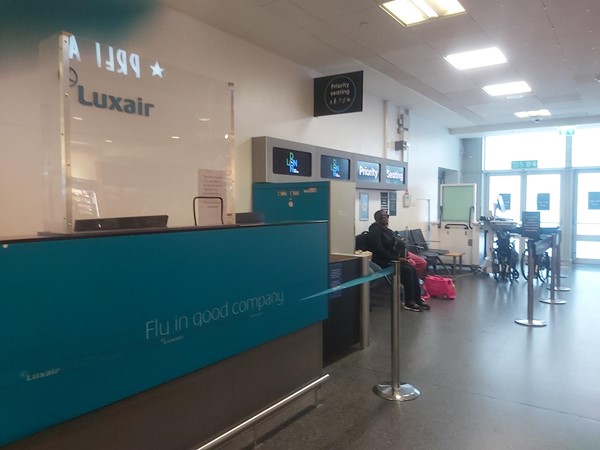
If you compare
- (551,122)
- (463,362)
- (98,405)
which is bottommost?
(463,362)

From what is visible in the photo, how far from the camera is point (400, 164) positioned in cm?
754

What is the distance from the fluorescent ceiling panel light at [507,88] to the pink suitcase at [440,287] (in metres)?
3.08

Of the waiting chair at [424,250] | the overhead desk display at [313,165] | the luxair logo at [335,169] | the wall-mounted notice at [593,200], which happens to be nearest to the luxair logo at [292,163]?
the overhead desk display at [313,165]

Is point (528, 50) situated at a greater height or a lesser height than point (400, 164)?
greater

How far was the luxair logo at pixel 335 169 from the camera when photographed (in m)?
5.68

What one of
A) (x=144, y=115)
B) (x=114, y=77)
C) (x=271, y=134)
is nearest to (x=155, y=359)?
(x=114, y=77)

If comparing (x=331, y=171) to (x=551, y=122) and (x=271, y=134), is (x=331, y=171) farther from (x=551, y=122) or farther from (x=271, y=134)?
(x=551, y=122)

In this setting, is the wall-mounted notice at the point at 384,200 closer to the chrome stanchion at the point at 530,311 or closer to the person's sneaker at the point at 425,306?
the person's sneaker at the point at 425,306

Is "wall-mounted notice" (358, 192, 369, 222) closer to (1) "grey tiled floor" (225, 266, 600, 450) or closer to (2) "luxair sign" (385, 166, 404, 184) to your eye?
(2) "luxair sign" (385, 166, 404, 184)

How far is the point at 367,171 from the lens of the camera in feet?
21.3

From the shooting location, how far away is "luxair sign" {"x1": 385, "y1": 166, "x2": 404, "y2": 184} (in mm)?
7098

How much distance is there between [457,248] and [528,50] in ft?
16.1

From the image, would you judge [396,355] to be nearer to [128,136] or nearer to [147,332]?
[147,332]

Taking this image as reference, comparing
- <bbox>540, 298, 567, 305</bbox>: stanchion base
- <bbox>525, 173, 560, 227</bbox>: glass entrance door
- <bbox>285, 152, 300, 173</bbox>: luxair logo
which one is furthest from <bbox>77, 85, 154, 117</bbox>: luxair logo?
<bbox>525, 173, 560, 227</bbox>: glass entrance door
